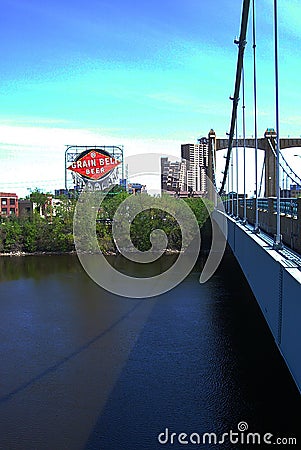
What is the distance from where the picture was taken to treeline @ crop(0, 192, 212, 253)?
74.0 ft

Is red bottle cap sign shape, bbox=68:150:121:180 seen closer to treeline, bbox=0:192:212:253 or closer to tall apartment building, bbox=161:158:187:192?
treeline, bbox=0:192:212:253

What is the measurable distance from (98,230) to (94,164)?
14.1 feet

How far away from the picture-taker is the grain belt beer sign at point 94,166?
25859 millimetres

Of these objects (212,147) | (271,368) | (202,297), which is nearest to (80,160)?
(212,147)

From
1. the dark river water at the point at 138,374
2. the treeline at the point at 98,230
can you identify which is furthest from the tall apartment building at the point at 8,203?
the dark river water at the point at 138,374

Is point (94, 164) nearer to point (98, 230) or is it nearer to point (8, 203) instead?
point (98, 230)

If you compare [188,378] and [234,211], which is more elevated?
[234,211]

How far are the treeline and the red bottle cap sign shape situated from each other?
2225 mm

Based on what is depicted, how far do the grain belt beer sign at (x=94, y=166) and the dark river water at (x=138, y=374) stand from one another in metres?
14.2

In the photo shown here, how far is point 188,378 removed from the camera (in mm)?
6668

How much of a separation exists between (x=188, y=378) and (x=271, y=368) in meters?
1.16

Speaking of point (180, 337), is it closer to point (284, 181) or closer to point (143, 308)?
point (143, 308)

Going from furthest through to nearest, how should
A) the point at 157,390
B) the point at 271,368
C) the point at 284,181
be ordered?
the point at 284,181 < the point at 271,368 < the point at 157,390

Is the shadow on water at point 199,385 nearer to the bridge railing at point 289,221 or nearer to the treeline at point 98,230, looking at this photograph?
the bridge railing at point 289,221
